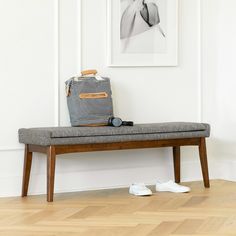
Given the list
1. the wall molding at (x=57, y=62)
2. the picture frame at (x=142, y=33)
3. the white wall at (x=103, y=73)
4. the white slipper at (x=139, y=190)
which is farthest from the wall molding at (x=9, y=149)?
the picture frame at (x=142, y=33)

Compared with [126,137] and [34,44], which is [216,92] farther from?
Answer: [34,44]

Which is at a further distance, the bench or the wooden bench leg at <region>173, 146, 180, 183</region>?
the wooden bench leg at <region>173, 146, 180, 183</region>

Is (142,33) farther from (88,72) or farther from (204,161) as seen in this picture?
(204,161)

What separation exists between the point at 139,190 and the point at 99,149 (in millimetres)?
403

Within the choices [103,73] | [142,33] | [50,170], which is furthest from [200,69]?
[50,170]

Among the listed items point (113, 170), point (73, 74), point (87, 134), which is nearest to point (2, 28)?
point (73, 74)

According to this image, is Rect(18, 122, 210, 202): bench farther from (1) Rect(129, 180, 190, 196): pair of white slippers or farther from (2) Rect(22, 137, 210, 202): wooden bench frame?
(1) Rect(129, 180, 190, 196): pair of white slippers

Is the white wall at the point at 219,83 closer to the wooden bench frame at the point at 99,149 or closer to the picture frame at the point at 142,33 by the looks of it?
the picture frame at the point at 142,33

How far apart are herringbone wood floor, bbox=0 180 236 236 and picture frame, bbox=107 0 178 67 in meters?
1.00

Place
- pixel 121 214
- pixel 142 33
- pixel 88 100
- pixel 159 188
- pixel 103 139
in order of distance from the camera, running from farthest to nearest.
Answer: pixel 142 33
pixel 159 188
pixel 88 100
pixel 103 139
pixel 121 214

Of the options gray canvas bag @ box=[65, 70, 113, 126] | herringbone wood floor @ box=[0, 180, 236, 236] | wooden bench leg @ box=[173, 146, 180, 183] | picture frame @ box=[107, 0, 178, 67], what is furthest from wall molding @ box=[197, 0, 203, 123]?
gray canvas bag @ box=[65, 70, 113, 126]

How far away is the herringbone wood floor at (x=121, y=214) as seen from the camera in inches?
134

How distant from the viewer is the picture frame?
16.1 feet

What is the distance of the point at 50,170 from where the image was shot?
4258mm
